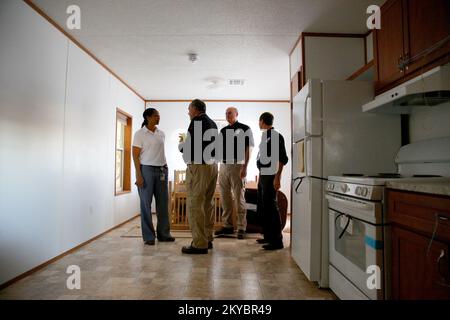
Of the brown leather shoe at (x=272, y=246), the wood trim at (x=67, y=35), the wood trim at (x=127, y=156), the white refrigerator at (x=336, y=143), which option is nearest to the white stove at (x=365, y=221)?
the white refrigerator at (x=336, y=143)

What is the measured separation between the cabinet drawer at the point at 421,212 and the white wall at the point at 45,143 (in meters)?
2.52

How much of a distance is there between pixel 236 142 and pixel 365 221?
2.12m

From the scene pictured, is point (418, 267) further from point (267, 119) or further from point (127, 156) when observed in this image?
point (127, 156)

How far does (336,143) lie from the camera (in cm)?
208

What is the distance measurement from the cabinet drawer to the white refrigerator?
0.66m

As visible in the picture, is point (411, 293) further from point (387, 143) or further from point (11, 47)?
point (11, 47)

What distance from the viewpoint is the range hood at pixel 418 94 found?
1.50m

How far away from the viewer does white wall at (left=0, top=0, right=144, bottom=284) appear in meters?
2.06

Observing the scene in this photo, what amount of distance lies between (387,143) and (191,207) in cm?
178

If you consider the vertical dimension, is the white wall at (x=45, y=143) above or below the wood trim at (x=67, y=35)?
below

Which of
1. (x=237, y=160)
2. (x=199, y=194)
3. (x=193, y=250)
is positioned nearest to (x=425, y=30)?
(x=199, y=194)

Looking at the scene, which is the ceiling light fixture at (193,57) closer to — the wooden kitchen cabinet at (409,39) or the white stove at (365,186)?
the wooden kitchen cabinet at (409,39)

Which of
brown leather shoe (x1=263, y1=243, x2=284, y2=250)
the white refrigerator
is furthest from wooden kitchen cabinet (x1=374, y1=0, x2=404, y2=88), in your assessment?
brown leather shoe (x1=263, y1=243, x2=284, y2=250)

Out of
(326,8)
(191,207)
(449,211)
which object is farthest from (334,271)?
(326,8)
